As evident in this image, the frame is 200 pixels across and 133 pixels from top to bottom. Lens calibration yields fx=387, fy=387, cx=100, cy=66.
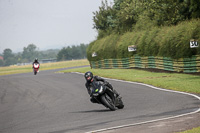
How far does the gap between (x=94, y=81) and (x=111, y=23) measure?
43.5 m

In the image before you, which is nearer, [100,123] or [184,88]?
[100,123]

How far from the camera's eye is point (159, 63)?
30062mm

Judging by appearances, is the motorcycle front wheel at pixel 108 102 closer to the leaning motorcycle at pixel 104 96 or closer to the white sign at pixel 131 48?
the leaning motorcycle at pixel 104 96

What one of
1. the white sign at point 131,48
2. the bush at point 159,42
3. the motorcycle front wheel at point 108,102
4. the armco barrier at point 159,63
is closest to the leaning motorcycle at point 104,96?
the motorcycle front wheel at point 108,102

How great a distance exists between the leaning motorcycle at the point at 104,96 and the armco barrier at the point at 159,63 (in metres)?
12.7

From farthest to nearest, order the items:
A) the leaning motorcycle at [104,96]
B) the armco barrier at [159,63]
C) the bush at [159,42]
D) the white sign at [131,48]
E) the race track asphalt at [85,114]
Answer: the white sign at [131,48] < the bush at [159,42] < the armco barrier at [159,63] < the leaning motorcycle at [104,96] < the race track asphalt at [85,114]

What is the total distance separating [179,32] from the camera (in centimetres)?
2627

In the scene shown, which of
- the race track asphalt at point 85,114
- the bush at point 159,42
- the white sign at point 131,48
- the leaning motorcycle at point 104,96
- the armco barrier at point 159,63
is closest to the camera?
the race track asphalt at point 85,114

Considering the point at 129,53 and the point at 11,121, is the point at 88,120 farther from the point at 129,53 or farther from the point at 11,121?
the point at 129,53

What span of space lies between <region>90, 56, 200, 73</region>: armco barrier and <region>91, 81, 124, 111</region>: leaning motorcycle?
41.6ft

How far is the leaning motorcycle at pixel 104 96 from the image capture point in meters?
11.9

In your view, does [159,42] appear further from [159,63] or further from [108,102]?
[108,102]

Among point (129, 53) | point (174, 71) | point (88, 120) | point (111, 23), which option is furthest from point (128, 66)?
point (88, 120)

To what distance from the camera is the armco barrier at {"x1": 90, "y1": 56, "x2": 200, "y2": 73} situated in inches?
969
